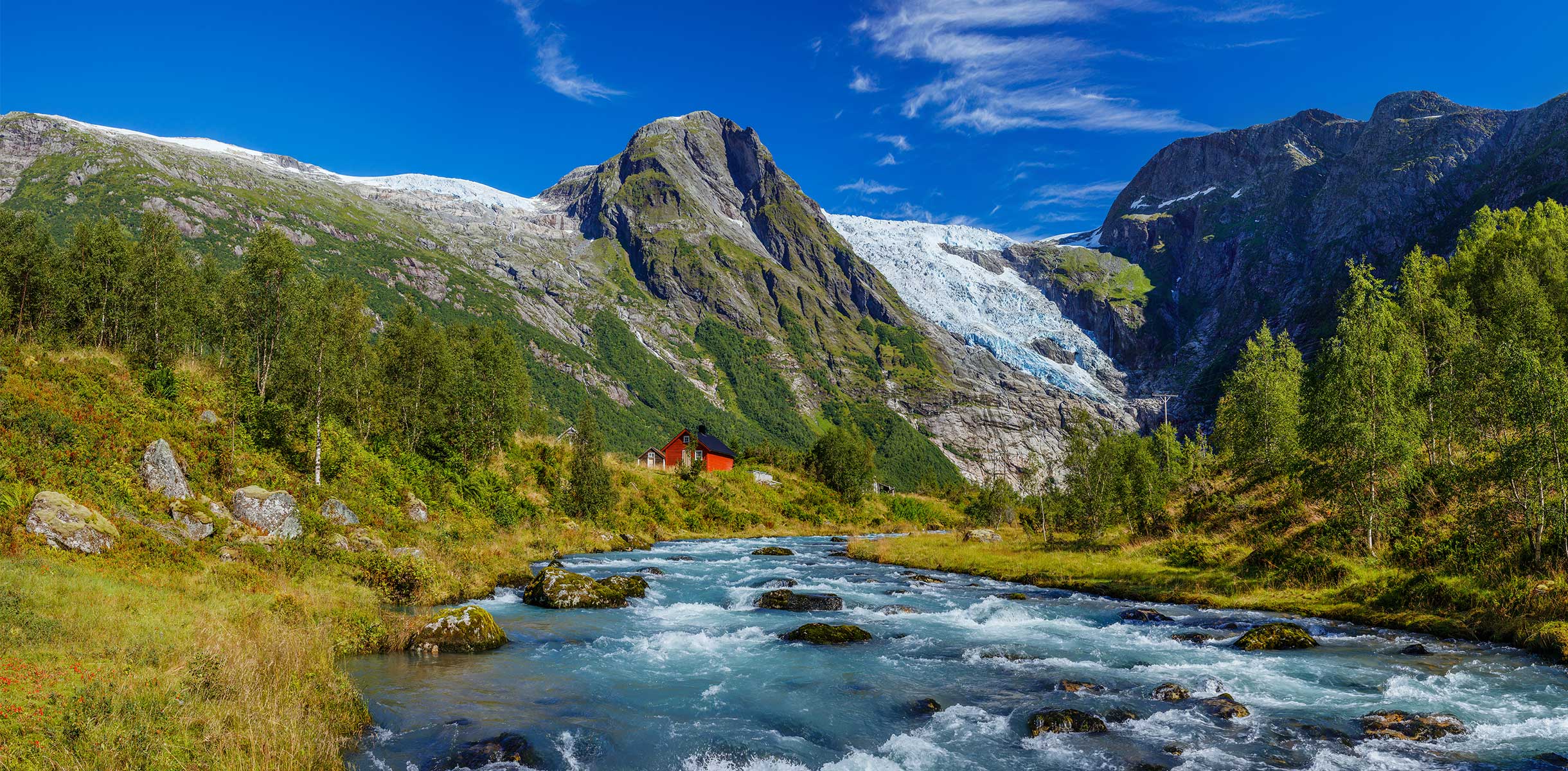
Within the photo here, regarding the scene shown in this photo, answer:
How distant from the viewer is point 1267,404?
181 ft

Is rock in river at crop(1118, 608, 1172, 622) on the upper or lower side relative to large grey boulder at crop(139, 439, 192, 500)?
lower

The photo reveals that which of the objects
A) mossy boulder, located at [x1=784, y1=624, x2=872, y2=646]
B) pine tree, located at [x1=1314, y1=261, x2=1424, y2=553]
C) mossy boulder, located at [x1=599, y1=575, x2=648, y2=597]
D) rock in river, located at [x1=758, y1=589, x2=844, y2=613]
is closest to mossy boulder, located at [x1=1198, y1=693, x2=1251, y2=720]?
mossy boulder, located at [x1=784, y1=624, x2=872, y2=646]

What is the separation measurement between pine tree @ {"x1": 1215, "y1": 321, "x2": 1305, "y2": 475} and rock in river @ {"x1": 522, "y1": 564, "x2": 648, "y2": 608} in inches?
1725

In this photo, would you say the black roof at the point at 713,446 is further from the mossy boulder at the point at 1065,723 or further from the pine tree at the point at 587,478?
the mossy boulder at the point at 1065,723

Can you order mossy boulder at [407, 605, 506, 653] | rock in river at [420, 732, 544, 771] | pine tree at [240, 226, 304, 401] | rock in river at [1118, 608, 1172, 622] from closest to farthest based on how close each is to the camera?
1. rock in river at [420, 732, 544, 771]
2. mossy boulder at [407, 605, 506, 653]
3. rock in river at [1118, 608, 1172, 622]
4. pine tree at [240, 226, 304, 401]

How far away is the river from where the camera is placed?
48.1ft

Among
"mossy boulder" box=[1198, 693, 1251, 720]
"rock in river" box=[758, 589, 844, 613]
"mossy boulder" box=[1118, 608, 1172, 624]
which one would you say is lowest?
"mossy boulder" box=[1118, 608, 1172, 624]

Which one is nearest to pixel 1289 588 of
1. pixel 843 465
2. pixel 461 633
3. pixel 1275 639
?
pixel 1275 639

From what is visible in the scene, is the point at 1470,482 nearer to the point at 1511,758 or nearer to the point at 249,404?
the point at 1511,758

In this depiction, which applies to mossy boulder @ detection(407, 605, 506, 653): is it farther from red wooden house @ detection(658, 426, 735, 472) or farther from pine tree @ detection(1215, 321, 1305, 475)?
red wooden house @ detection(658, 426, 735, 472)

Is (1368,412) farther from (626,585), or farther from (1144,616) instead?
(626,585)

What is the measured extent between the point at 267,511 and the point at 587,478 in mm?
37491

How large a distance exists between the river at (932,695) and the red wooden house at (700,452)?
84.3m

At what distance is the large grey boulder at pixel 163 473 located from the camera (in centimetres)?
2734
